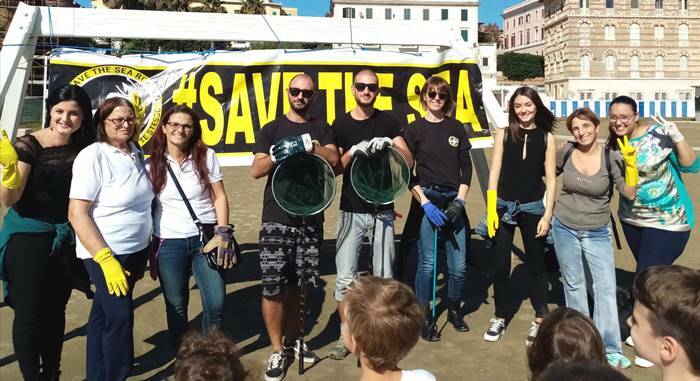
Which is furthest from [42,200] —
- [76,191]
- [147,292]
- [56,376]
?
[147,292]

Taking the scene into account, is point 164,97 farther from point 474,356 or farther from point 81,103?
point 474,356

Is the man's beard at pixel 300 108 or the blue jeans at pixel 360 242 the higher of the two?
the man's beard at pixel 300 108

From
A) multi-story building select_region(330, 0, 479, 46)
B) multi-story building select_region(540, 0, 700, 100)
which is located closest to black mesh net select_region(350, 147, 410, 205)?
multi-story building select_region(540, 0, 700, 100)

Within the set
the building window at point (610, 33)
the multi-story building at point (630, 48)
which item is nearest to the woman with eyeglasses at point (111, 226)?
the multi-story building at point (630, 48)

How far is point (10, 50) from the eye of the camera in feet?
15.5

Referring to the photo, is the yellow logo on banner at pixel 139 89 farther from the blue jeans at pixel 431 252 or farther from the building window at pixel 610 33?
the building window at pixel 610 33

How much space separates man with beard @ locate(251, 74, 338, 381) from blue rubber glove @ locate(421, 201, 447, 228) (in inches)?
33.4

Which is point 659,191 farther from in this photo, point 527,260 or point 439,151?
point 439,151

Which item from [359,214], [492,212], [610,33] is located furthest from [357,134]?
[610,33]

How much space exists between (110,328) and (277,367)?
1.19 metres

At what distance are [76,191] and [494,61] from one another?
7708 centimetres

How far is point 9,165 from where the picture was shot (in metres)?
3.31

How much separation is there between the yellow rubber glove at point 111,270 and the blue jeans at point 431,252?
231 cm

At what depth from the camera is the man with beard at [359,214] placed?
439cm
